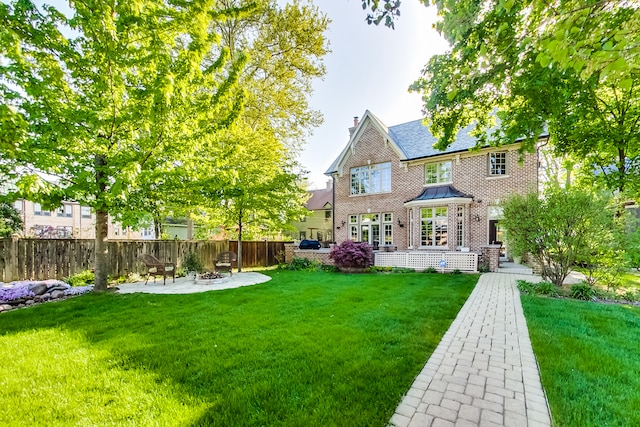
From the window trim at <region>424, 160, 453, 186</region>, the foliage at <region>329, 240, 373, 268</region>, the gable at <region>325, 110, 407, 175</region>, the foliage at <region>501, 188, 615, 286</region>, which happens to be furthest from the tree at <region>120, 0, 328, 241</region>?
the foliage at <region>501, 188, 615, 286</region>

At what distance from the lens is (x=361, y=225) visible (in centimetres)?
1867

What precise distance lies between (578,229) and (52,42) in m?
13.1

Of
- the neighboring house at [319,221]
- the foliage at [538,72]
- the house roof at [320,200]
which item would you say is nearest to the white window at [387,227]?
the foliage at [538,72]

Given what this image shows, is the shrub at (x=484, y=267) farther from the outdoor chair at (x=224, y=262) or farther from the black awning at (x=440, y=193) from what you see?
the outdoor chair at (x=224, y=262)

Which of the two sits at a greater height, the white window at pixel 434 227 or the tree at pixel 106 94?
the tree at pixel 106 94

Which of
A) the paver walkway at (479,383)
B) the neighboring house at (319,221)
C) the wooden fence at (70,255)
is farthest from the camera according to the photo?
the neighboring house at (319,221)

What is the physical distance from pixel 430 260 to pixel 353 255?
354cm

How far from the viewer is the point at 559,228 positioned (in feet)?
26.0

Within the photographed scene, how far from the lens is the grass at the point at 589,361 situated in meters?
2.66

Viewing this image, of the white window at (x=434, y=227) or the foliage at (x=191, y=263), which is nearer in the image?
the foliage at (x=191, y=263)

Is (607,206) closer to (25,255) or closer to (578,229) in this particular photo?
(578,229)

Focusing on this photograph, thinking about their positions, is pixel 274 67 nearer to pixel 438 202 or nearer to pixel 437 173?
pixel 437 173

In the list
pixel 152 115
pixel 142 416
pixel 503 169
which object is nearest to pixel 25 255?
pixel 152 115

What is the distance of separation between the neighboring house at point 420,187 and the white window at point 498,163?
43 mm
